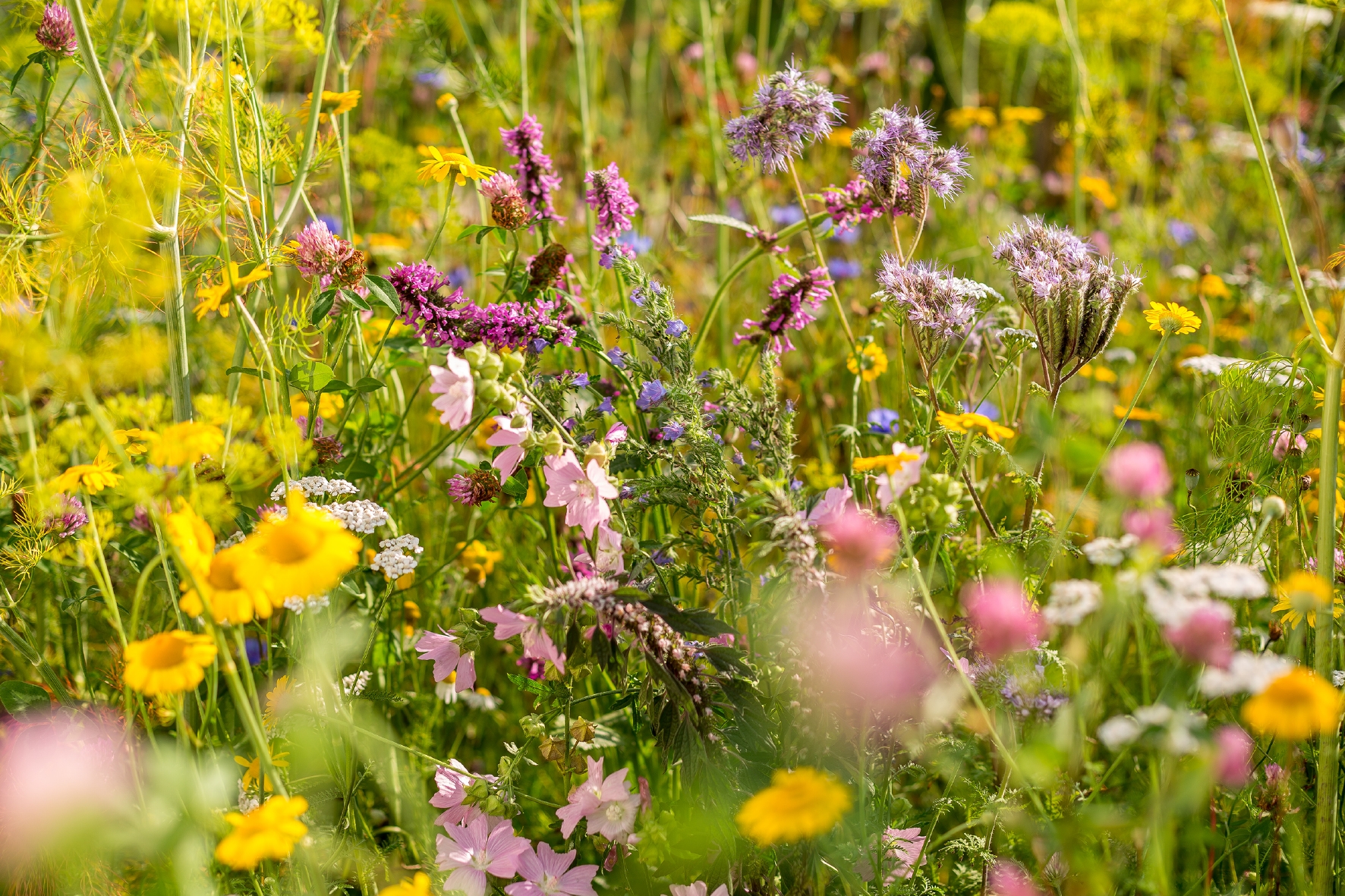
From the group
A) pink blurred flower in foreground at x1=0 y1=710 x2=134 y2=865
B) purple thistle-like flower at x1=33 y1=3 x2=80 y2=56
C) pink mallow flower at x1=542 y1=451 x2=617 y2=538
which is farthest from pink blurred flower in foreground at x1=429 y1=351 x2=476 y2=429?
purple thistle-like flower at x1=33 y1=3 x2=80 y2=56

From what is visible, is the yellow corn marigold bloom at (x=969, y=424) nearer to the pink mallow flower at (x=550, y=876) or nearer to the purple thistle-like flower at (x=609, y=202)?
the purple thistle-like flower at (x=609, y=202)

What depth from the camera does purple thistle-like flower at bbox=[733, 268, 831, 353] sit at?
1.27 m

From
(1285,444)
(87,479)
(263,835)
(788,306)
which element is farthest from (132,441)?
(1285,444)

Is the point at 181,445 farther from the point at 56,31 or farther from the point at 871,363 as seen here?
the point at 871,363

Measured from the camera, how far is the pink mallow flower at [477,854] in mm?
1013

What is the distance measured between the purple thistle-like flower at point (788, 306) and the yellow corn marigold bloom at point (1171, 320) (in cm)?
45

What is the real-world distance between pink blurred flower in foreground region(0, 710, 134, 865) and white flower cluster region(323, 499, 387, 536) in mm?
354

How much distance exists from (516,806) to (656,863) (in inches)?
8.9

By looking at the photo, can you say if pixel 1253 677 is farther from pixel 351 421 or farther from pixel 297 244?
pixel 351 421

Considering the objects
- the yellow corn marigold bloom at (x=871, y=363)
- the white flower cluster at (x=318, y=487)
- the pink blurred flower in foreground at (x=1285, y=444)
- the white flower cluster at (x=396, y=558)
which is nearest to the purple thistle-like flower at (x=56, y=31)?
the white flower cluster at (x=318, y=487)

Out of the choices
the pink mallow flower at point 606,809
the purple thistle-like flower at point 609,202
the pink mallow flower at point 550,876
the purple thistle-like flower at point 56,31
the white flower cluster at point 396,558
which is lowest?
the pink mallow flower at point 550,876

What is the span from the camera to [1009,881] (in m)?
0.95

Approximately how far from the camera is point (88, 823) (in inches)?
33.1

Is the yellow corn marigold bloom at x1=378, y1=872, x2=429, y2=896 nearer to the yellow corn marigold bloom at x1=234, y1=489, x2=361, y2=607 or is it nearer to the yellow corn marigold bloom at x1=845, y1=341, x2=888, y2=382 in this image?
the yellow corn marigold bloom at x1=234, y1=489, x2=361, y2=607
